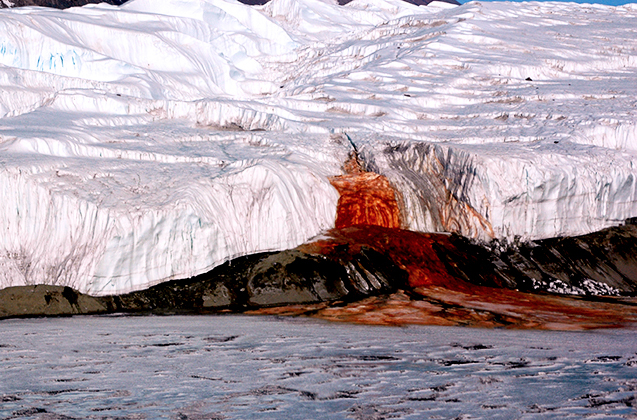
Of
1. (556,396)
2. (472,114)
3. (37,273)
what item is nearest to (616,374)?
(556,396)

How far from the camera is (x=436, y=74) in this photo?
2806 cm

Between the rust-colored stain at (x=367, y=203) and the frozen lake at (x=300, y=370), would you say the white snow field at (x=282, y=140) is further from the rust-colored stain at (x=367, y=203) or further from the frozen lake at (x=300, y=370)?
the frozen lake at (x=300, y=370)

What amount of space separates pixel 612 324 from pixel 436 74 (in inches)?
690

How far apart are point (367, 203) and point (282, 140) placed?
3.69 m

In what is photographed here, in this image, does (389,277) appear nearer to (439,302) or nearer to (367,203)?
(439,302)

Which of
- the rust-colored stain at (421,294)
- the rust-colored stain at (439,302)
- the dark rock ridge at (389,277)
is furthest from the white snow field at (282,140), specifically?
the rust-colored stain at (439,302)

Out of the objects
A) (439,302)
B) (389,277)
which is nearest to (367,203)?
(389,277)

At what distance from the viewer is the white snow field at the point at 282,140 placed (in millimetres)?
13703

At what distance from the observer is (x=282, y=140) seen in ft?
62.1

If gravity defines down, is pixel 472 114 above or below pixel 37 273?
above

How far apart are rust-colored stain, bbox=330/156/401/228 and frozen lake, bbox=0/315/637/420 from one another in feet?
15.4

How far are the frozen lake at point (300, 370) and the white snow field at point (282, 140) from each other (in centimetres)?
249

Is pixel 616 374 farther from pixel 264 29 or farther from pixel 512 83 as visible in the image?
pixel 264 29

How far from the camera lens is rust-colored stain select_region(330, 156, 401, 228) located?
16.4 metres
